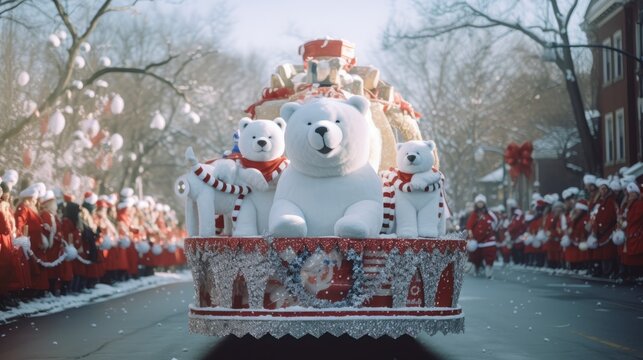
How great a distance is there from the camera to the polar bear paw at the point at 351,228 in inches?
354

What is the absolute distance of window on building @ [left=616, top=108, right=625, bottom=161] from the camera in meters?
39.8

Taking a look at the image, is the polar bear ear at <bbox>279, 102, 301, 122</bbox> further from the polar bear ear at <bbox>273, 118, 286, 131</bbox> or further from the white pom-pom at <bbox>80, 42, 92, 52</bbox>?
the white pom-pom at <bbox>80, 42, 92, 52</bbox>

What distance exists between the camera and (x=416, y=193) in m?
10.1

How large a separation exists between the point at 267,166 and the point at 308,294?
5.27ft

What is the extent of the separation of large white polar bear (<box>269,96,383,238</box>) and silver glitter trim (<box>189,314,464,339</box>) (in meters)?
0.78

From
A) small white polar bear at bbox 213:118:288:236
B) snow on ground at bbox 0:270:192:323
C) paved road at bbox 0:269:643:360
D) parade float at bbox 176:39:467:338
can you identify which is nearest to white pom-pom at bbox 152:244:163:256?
snow on ground at bbox 0:270:192:323

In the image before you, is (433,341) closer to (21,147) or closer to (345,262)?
(345,262)

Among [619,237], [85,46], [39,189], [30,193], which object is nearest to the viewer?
[30,193]

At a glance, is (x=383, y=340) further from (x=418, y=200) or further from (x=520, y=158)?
(x=520, y=158)

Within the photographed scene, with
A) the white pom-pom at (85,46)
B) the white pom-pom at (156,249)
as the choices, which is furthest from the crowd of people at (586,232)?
the white pom-pom at (85,46)

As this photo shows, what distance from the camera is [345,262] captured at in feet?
29.8

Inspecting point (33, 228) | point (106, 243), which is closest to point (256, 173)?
point (33, 228)

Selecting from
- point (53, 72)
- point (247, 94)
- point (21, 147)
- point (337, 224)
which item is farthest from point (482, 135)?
point (337, 224)

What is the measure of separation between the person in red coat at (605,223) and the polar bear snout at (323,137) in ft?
52.6
